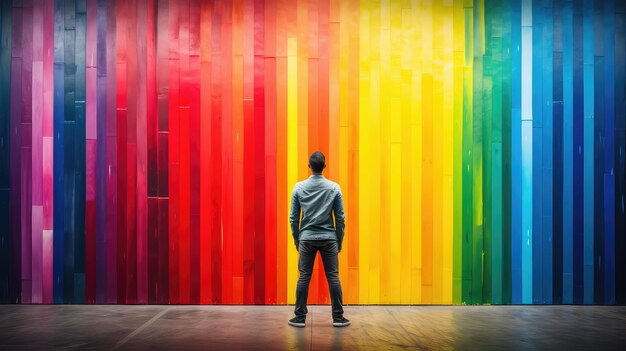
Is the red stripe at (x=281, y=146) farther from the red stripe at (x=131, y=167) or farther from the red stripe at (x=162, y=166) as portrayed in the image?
the red stripe at (x=131, y=167)

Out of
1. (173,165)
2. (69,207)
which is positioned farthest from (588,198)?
(69,207)

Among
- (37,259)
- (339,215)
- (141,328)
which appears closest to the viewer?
(141,328)

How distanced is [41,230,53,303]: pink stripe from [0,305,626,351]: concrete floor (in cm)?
18

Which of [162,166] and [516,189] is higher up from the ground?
[162,166]

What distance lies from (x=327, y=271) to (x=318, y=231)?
1.45 feet

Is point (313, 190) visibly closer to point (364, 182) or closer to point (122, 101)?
point (364, 182)

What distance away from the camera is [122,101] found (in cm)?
700

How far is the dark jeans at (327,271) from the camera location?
231 inches

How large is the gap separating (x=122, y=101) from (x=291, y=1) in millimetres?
2447

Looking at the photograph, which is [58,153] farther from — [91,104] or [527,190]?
[527,190]

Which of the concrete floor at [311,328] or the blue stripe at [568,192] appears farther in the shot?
the blue stripe at [568,192]

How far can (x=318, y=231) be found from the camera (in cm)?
584

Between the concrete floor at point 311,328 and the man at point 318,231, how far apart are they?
27 cm

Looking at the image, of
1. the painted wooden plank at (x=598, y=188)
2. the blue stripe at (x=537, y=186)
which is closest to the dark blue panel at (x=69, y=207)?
the blue stripe at (x=537, y=186)
